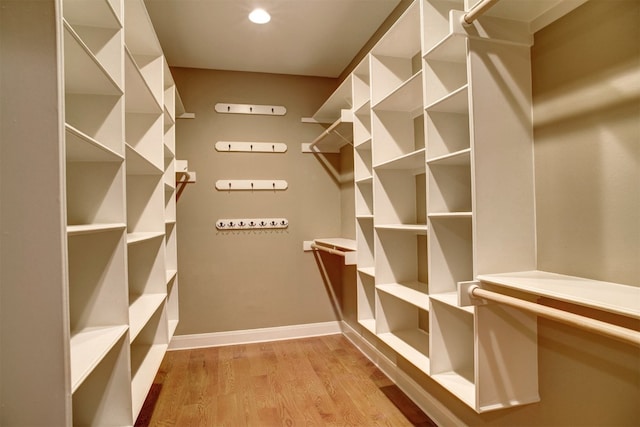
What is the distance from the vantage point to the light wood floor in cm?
205

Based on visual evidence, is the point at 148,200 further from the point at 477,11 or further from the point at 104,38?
the point at 477,11

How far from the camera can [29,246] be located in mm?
907

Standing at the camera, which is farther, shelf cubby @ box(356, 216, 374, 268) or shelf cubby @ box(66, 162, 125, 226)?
shelf cubby @ box(356, 216, 374, 268)

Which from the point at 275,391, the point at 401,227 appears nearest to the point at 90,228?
the point at 401,227

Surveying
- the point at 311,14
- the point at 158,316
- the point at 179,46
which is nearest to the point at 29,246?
the point at 158,316

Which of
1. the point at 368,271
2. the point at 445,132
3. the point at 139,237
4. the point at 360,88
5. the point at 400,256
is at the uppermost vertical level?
the point at 360,88

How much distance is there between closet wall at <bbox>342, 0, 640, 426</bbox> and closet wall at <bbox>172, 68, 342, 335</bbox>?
2.34m

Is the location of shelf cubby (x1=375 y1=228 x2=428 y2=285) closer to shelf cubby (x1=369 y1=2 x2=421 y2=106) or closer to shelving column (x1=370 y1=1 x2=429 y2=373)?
shelving column (x1=370 y1=1 x2=429 y2=373)

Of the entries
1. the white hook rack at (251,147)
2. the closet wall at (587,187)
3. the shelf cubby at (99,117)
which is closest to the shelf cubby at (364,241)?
the closet wall at (587,187)

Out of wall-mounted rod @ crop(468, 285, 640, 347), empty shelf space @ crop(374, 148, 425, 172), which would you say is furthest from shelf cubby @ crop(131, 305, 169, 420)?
empty shelf space @ crop(374, 148, 425, 172)

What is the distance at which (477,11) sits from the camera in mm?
1225

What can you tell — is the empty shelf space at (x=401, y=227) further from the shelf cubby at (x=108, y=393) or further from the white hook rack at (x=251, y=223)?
the white hook rack at (x=251, y=223)

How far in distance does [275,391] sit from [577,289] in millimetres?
1969

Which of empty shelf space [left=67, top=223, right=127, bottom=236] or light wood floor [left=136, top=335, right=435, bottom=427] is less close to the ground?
empty shelf space [left=67, top=223, right=127, bottom=236]
